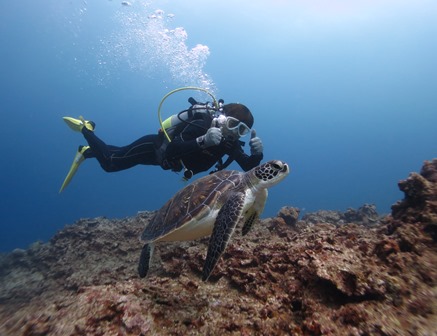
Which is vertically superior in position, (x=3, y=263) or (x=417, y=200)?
(x=417, y=200)

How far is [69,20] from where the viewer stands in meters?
75.5

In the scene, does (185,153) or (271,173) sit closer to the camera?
(271,173)

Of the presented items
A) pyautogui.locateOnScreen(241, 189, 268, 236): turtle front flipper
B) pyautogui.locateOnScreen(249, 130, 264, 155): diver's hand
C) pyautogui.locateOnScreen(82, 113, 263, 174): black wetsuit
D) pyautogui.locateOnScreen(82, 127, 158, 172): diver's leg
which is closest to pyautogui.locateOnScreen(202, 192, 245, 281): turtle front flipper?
pyautogui.locateOnScreen(241, 189, 268, 236): turtle front flipper

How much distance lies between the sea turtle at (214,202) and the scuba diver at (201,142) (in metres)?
Answer: 1.16

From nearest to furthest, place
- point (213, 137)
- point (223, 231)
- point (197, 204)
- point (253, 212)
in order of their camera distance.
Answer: point (223, 231)
point (197, 204)
point (253, 212)
point (213, 137)

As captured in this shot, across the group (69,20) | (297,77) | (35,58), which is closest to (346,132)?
(297,77)

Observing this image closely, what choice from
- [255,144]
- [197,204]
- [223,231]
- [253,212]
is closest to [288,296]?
[223,231]

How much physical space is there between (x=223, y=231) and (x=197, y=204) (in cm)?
111

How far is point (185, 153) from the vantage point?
5.59 meters

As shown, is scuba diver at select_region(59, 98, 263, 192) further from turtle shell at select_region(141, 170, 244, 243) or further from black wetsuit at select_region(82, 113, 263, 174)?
turtle shell at select_region(141, 170, 244, 243)

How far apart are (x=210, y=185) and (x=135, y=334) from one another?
103 inches

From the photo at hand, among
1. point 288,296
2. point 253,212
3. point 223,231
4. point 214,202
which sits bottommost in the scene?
point 288,296

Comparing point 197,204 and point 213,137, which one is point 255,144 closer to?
point 213,137

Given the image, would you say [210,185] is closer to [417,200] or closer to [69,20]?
[417,200]
